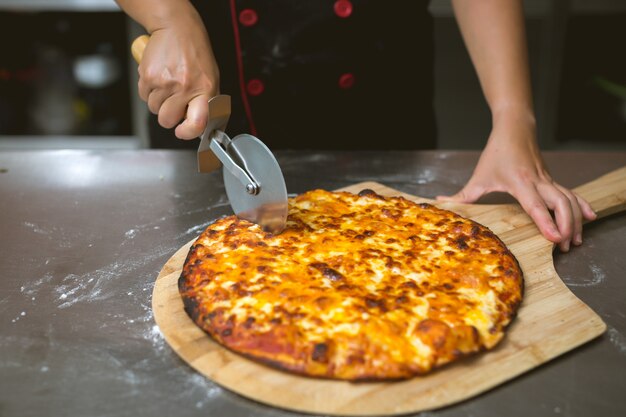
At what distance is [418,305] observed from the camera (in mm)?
1187

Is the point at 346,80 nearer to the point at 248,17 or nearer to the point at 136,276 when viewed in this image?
the point at 248,17

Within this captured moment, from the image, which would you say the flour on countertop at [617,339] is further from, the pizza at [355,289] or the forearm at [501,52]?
the forearm at [501,52]

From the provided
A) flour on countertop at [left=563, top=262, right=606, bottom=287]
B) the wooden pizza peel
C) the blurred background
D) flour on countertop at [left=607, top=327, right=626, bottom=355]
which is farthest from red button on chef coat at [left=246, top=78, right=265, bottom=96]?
the blurred background

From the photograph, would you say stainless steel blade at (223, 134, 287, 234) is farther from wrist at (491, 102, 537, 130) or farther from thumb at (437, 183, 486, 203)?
wrist at (491, 102, 537, 130)

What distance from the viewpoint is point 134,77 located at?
327 centimetres

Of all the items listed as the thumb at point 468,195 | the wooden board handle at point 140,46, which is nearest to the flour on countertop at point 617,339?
the thumb at point 468,195

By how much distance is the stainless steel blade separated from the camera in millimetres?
1358

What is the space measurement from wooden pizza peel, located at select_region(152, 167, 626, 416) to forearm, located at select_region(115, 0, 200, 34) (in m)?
0.52

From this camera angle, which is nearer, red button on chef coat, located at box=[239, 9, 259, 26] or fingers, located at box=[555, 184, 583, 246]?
fingers, located at box=[555, 184, 583, 246]

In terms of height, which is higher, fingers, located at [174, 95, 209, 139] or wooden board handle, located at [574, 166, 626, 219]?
fingers, located at [174, 95, 209, 139]

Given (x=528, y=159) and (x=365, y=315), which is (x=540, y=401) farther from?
(x=528, y=159)

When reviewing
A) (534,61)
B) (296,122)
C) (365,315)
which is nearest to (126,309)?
(365,315)

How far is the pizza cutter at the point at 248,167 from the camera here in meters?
1.36

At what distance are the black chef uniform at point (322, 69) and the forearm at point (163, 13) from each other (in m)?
0.40
